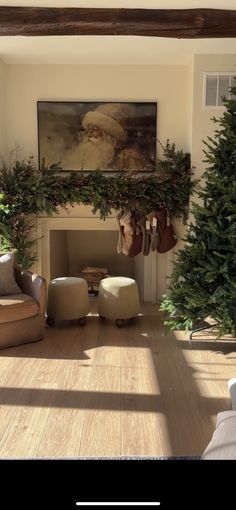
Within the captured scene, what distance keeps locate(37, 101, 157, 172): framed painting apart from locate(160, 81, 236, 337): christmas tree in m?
1.94

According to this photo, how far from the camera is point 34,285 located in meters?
4.81

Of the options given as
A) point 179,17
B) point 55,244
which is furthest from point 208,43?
point 55,244

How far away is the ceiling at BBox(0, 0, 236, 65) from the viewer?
16.2 ft

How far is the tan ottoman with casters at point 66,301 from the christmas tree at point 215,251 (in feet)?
4.39

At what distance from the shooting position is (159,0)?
374 centimetres

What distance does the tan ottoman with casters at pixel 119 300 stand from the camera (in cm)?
532

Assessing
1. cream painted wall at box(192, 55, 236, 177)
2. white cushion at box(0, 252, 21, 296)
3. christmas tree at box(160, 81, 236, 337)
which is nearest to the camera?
christmas tree at box(160, 81, 236, 337)

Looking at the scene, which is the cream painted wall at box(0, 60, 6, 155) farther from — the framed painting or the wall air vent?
the wall air vent

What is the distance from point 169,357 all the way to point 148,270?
A: 7.18 ft

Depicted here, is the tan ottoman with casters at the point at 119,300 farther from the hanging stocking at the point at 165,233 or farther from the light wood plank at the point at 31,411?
the light wood plank at the point at 31,411

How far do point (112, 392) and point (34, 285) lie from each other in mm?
1620

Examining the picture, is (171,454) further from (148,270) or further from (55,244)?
(55,244)

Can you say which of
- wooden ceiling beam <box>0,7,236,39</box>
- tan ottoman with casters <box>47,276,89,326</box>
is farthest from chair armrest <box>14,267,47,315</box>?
wooden ceiling beam <box>0,7,236,39</box>
